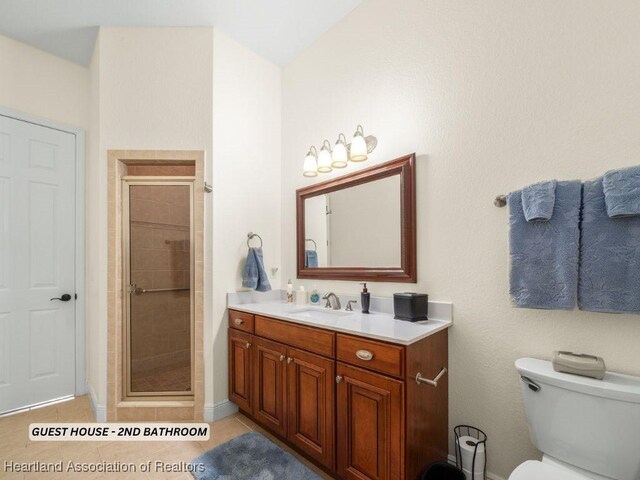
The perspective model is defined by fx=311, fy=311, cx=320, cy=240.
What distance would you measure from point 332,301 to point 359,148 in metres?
1.09

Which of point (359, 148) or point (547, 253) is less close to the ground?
point (359, 148)

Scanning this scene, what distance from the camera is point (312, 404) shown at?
5.71 ft

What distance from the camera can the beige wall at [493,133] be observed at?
129 cm

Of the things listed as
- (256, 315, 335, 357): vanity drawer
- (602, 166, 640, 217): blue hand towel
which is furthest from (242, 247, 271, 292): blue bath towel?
(602, 166, 640, 217): blue hand towel

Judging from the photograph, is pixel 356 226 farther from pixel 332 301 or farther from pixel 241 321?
pixel 241 321

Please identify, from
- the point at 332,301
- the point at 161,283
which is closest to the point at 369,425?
the point at 332,301

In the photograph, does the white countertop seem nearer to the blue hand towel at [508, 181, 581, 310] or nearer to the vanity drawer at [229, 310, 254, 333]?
the vanity drawer at [229, 310, 254, 333]

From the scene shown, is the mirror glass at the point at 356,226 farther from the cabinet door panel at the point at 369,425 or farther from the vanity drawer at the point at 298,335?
the cabinet door panel at the point at 369,425

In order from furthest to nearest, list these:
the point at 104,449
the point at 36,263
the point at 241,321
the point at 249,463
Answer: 1. the point at 36,263
2. the point at 241,321
3. the point at 104,449
4. the point at 249,463

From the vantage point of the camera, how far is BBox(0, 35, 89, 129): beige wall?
2.50m

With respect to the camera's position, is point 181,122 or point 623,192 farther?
point 181,122

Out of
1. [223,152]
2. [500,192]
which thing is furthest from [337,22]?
[500,192]

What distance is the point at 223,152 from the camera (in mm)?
2443

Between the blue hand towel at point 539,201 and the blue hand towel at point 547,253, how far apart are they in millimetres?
29
